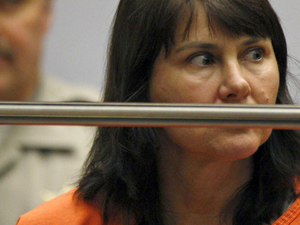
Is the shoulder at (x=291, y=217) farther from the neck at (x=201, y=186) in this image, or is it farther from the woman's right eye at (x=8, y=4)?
the woman's right eye at (x=8, y=4)

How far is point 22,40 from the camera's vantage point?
165 centimetres

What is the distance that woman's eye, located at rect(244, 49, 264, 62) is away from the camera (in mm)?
1119

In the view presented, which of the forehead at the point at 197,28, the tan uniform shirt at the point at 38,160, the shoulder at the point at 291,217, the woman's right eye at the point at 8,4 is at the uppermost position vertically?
the woman's right eye at the point at 8,4

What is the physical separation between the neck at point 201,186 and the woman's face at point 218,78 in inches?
1.9

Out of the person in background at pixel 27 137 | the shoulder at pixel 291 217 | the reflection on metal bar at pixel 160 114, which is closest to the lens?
the reflection on metal bar at pixel 160 114

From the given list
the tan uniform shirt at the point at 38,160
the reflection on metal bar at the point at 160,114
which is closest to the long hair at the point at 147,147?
the tan uniform shirt at the point at 38,160

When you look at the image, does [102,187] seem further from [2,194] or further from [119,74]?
[2,194]

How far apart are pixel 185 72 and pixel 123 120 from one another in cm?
45

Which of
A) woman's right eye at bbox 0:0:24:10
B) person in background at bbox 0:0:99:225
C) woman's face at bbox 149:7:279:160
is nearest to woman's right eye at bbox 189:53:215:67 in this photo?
woman's face at bbox 149:7:279:160

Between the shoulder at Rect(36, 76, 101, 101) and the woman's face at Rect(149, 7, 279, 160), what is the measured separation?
63cm

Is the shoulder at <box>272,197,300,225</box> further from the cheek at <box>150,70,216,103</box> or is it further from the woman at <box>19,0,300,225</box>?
the cheek at <box>150,70,216,103</box>

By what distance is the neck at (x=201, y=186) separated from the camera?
1.21m

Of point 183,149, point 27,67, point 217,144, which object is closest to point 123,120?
point 217,144

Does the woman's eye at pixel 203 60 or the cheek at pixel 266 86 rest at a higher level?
the woman's eye at pixel 203 60
